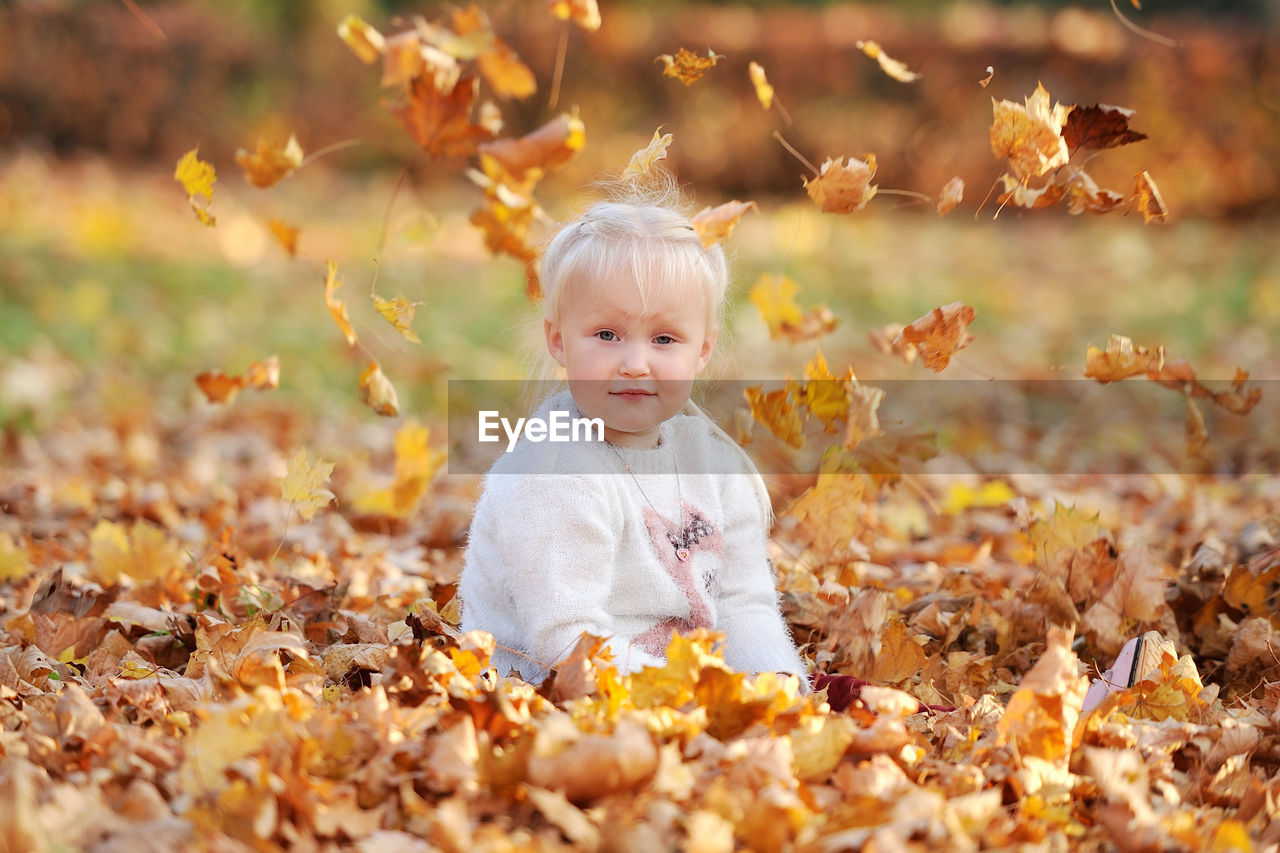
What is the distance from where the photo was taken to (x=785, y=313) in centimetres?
244

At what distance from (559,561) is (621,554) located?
5.7 inches

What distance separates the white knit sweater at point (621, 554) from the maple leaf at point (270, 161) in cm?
65

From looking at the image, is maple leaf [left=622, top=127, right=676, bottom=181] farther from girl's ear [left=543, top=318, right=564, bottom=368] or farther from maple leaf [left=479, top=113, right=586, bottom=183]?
girl's ear [left=543, top=318, right=564, bottom=368]

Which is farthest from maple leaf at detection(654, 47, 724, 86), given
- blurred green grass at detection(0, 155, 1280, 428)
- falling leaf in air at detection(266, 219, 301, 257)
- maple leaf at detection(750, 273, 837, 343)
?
blurred green grass at detection(0, 155, 1280, 428)

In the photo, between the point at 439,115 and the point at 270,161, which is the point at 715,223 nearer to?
the point at 439,115

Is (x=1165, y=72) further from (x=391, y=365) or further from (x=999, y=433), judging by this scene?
(x=391, y=365)

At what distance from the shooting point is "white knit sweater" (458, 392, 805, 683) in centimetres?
183

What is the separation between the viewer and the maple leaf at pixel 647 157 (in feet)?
6.47

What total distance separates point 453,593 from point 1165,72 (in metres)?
9.10

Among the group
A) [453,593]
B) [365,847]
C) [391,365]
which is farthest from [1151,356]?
[391,365]

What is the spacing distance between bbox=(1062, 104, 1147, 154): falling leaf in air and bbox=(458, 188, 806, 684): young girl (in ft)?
2.10

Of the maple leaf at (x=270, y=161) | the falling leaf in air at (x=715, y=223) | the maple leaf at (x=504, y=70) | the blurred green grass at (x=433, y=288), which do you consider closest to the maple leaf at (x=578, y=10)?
the maple leaf at (x=504, y=70)

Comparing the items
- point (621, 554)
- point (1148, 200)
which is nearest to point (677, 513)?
point (621, 554)

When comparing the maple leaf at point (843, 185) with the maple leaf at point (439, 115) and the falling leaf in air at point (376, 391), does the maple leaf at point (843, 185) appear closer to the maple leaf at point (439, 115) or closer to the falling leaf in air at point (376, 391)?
the maple leaf at point (439, 115)
